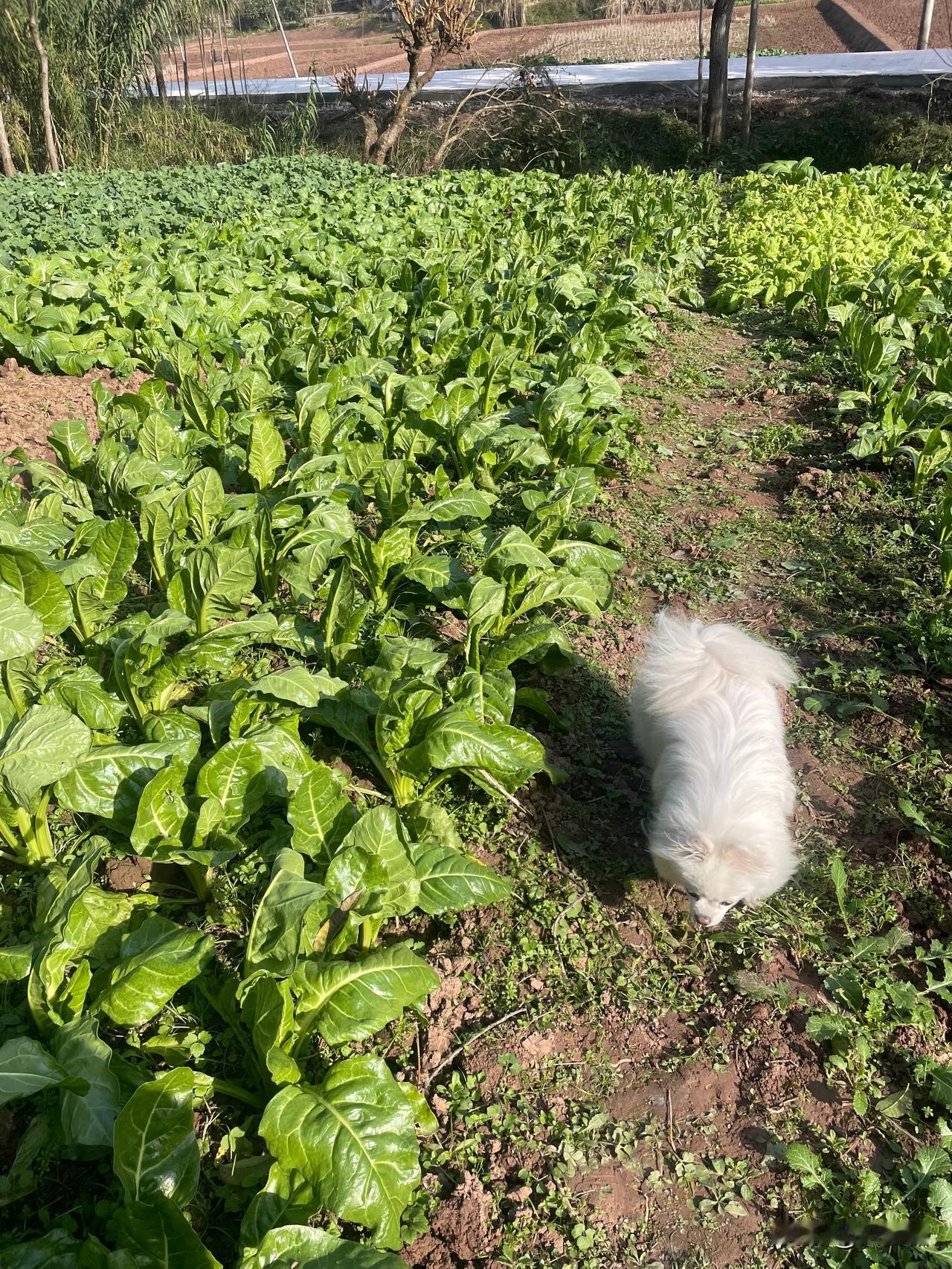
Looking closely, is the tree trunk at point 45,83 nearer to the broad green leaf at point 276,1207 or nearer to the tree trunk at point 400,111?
the tree trunk at point 400,111

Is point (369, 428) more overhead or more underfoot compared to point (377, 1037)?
more overhead

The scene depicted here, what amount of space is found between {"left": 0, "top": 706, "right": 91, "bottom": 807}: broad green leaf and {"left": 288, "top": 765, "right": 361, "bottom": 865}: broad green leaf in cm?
67

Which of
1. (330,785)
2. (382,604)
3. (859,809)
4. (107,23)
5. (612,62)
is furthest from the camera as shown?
(612,62)

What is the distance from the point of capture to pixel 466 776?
10.9ft

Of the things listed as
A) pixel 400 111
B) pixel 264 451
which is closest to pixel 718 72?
pixel 400 111

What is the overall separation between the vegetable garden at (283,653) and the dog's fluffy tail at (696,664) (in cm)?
46

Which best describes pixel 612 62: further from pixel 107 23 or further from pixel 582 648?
pixel 582 648

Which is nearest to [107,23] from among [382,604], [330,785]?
[382,604]

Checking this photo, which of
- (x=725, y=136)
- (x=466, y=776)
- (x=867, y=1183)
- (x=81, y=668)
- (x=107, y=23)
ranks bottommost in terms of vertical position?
(x=867, y=1183)

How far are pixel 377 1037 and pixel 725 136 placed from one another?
22.1 metres

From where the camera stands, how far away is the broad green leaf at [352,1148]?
1.91m

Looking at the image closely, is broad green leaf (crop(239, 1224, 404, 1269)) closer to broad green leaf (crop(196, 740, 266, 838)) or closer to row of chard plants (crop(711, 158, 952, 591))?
broad green leaf (crop(196, 740, 266, 838))

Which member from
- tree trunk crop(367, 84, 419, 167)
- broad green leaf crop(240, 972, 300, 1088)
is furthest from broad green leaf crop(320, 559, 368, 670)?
tree trunk crop(367, 84, 419, 167)

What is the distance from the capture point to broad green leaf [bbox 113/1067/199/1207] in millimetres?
1836
